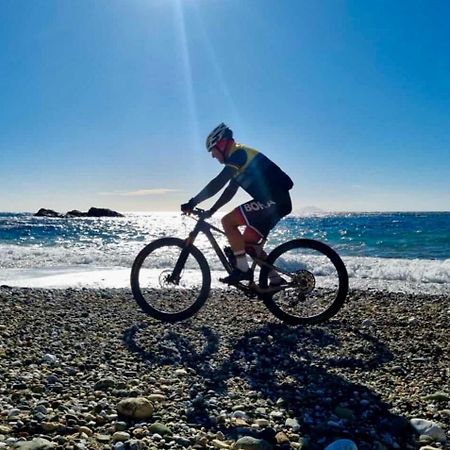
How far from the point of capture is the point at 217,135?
6.03 m

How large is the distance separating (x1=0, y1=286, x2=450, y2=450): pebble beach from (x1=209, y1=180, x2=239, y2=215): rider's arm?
176 cm

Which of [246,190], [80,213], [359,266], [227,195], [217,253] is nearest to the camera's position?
[246,190]

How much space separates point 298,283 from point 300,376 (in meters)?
1.93

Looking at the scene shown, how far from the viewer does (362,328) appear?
20.4ft

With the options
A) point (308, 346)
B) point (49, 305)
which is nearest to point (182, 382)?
point (308, 346)

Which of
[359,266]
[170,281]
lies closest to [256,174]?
[170,281]

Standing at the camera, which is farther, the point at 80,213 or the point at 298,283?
the point at 80,213

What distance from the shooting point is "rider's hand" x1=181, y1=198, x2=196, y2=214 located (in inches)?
246

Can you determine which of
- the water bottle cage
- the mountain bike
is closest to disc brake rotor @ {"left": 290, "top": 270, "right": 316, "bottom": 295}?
the mountain bike

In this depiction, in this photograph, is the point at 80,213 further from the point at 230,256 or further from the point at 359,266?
the point at 230,256

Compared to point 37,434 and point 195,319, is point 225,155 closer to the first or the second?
point 195,319

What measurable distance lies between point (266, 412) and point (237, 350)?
1.67 m

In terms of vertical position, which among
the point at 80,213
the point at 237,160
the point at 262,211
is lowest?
the point at 262,211

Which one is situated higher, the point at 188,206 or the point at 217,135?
the point at 217,135
